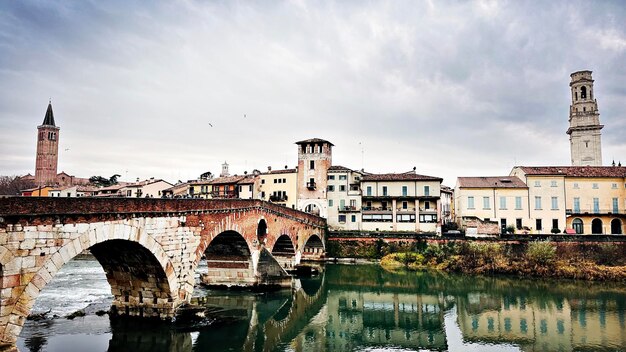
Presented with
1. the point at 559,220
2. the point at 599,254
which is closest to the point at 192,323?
the point at 599,254

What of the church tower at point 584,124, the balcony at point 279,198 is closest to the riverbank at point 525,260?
the balcony at point 279,198

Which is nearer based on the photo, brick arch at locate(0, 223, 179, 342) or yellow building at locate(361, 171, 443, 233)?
brick arch at locate(0, 223, 179, 342)

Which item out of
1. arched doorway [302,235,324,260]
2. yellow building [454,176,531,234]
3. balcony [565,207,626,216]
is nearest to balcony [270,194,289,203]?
arched doorway [302,235,324,260]

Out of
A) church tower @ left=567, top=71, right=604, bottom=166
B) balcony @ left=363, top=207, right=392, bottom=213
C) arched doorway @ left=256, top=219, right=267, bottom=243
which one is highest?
church tower @ left=567, top=71, right=604, bottom=166

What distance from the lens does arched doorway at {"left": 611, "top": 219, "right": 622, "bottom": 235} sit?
4743 cm

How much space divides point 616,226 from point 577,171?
7.28 meters

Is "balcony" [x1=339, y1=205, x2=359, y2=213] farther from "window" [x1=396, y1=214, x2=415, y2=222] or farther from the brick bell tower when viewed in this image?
"window" [x1=396, y1=214, x2=415, y2=222]

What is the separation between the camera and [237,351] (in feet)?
63.6

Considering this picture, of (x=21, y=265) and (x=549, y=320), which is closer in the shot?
(x=21, y=265)

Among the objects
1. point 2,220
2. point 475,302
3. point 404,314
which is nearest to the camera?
point 2,220

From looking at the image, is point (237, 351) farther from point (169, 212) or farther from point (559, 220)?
point (559, 220)

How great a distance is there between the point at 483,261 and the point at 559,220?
12.6 metres

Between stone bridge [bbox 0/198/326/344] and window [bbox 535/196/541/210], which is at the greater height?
window [bbox 535/196/541/210]

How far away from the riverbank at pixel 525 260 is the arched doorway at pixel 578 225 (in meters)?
8.24
